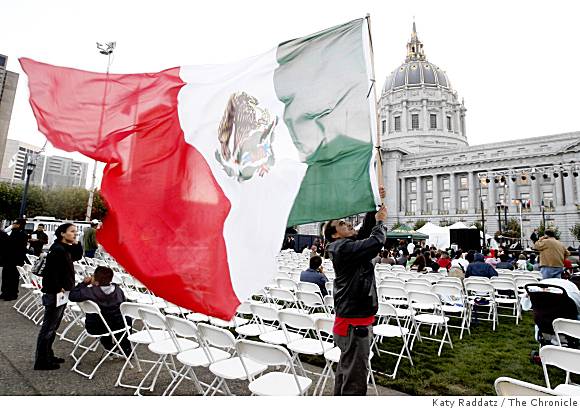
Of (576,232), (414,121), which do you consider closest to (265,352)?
(576,232)

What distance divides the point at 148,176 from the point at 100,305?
2.31 metres

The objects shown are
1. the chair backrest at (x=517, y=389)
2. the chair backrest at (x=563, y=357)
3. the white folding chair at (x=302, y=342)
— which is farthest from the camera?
the white folding chair at (x=302, y=342)

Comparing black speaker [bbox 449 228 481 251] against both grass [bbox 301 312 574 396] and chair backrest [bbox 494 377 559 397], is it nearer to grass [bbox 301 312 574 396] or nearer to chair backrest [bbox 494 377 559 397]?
grass [bbox 301 312 574 396]

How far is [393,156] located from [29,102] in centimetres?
8657

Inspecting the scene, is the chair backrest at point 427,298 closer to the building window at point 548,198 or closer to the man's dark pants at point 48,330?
the man's dark pants at point 48,330

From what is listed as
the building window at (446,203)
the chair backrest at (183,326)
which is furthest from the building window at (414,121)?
the chair backrest at (183,326)

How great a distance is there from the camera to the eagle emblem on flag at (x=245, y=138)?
369 cm

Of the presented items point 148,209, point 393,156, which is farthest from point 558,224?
point 148,209

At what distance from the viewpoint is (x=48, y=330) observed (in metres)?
4.73

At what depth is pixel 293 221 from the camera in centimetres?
353

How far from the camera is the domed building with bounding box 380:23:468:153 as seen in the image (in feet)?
320

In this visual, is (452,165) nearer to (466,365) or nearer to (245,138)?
(466,365)

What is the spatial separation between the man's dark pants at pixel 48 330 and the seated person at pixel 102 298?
338 mm

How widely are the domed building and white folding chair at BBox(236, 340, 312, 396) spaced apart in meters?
97.2
